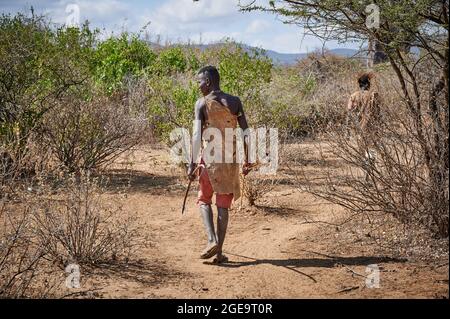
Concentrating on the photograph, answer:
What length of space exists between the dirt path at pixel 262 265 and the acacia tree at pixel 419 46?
0.77m

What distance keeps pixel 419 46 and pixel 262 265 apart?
8.47ft

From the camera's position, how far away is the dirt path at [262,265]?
5.10m

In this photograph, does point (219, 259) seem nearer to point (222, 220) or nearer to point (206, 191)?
point (222, 220)

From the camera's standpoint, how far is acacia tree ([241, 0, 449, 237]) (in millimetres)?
5629

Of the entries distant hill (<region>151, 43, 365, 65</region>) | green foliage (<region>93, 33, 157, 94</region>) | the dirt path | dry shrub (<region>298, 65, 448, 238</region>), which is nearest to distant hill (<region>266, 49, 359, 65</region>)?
distant hill (<region>151, 43, 365, 65</region>)

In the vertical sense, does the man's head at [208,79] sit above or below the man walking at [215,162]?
above

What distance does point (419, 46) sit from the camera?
6266mm

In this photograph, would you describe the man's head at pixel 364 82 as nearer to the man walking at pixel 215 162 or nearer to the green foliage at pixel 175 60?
the man walking at pixel 215 162

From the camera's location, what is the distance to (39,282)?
529 centimetres

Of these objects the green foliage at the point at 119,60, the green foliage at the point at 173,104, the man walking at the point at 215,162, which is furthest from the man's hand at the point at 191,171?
the green foliage at the point at 119,60

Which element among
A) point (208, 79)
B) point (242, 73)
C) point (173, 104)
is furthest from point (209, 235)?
point (173, 104)

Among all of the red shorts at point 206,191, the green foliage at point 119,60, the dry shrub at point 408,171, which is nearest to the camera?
the dry shrub at point 408,171

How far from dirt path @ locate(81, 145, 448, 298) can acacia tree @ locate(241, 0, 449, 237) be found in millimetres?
768
